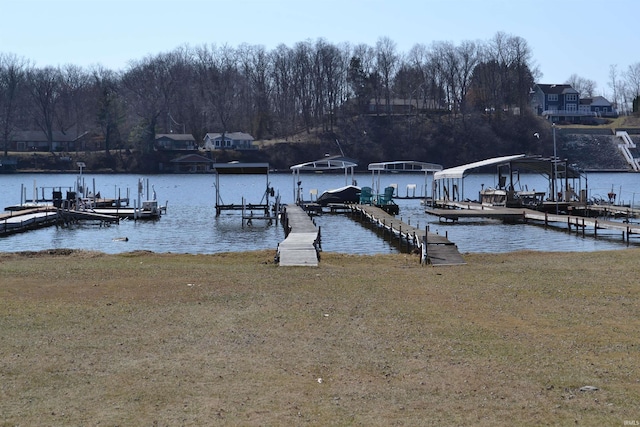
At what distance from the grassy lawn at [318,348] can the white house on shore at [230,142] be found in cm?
12448

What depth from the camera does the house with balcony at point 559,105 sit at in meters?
180

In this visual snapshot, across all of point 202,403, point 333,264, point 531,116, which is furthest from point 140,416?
point 531,116

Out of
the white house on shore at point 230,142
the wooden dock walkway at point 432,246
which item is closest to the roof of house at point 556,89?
the white house on shore at point 230,142

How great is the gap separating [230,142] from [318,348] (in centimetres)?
13499

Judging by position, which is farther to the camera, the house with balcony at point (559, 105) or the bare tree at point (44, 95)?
the house with balcony at point (559, 105)

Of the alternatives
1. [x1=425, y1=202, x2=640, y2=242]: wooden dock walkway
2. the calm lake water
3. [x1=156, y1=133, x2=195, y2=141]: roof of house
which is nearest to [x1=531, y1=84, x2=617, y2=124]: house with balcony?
[x1=156, y1=133, x2=195, y2=141]: roof of house

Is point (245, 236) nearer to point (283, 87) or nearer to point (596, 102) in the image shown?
point (283, 87)

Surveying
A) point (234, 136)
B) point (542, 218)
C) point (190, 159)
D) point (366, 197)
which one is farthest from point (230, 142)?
point (542, 218)

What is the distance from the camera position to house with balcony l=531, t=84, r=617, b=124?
18000 centimetres

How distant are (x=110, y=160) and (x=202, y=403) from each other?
13675 centimetres

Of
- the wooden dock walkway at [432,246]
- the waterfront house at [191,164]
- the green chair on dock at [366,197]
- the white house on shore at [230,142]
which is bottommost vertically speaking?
the wooden dock walkway at [432,246]

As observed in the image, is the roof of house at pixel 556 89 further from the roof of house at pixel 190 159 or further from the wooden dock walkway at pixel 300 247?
the wooden dock walkway at pixel 300 247

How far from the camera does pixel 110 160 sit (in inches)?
5615

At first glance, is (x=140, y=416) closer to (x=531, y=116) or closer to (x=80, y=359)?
(x=80, y=359)
